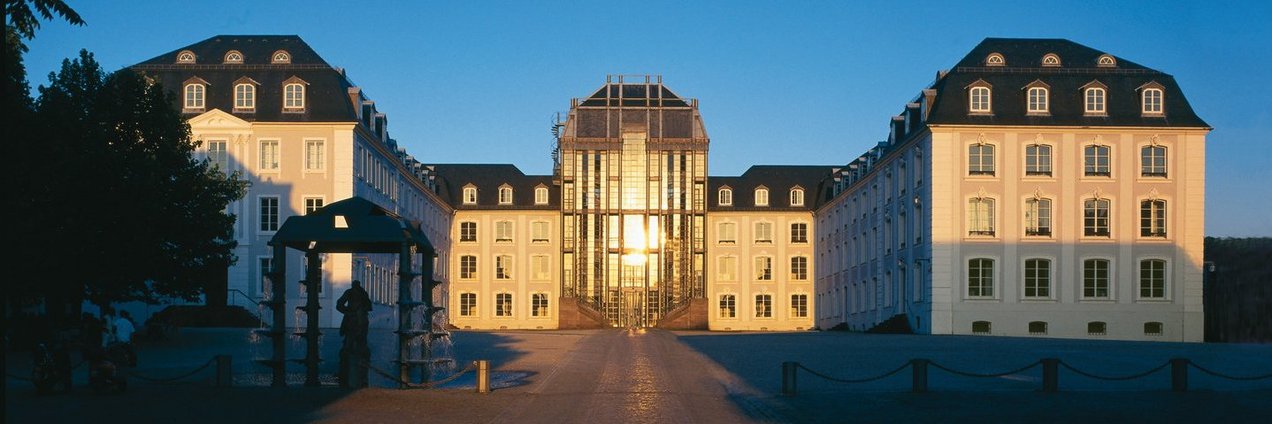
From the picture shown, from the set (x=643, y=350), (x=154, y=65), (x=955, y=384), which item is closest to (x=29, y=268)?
(x=643, y=350)

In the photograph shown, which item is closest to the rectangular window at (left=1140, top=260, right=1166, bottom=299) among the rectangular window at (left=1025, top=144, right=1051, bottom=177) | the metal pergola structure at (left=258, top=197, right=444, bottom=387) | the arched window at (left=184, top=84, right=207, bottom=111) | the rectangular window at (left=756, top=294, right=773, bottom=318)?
the rectangular window at (left=1025, top=144, right=1051, bottom=177)

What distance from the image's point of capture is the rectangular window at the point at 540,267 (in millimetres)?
98250

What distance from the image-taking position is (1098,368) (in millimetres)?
33094

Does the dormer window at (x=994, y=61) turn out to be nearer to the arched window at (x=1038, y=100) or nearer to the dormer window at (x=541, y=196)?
the arched window at (x=1038, y=100)

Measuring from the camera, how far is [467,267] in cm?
9888

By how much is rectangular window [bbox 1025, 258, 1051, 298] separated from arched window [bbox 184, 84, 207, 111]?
37.8 m

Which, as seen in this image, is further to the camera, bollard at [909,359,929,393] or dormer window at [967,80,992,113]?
dormer window at [967,80,992,113]

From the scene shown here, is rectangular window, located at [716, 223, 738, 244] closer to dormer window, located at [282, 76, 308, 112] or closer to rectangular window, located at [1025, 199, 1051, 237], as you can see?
A: rectangular window, located at [1025, 199, 1051, 237]

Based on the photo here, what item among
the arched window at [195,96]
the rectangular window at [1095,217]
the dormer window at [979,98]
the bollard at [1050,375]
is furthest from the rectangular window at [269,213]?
the bollard at [1050,375]

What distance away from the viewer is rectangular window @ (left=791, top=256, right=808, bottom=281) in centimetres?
9988

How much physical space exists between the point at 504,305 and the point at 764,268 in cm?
1813

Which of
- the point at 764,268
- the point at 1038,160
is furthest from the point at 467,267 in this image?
the point at 1038,160

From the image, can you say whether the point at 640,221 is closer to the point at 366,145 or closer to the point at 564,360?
the point at 366,145

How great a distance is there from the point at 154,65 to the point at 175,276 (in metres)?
27.0
